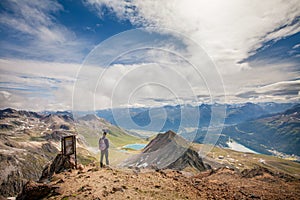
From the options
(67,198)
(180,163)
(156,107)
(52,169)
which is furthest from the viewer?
(180,163)

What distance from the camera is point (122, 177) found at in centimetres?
1538

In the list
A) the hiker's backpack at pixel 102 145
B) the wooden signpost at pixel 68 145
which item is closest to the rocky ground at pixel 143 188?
the wooden signpost at pixel 68 145

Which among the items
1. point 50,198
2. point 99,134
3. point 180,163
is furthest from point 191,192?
point 180,163

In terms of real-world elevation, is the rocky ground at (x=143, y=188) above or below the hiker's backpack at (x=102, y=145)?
below

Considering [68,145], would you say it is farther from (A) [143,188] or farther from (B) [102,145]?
(A) [143,188]

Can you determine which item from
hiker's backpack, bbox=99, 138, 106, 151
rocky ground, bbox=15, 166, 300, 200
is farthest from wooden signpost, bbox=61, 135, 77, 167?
hiker's backpack, bbox=99, 138, 106, 151

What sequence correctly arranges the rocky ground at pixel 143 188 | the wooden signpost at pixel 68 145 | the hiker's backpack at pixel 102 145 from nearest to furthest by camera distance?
the rocky ground at pixel 143 188
the wooden signpost at pixel 68 145
the hiker's backpack at pixel 102 145

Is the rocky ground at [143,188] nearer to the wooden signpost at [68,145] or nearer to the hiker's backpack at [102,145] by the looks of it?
the wooden signpost at [68,145]

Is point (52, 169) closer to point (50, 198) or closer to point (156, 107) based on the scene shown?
point (50, 198)

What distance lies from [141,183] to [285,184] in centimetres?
1294

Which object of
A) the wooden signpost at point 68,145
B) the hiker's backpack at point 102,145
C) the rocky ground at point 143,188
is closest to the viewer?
the rocky ground at point 143,188

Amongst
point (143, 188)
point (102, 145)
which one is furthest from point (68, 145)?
point (143, 188)

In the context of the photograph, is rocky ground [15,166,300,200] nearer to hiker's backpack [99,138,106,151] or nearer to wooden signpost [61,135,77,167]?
wooden signpost [61,135,77,167]

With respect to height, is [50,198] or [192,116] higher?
[192,116]
